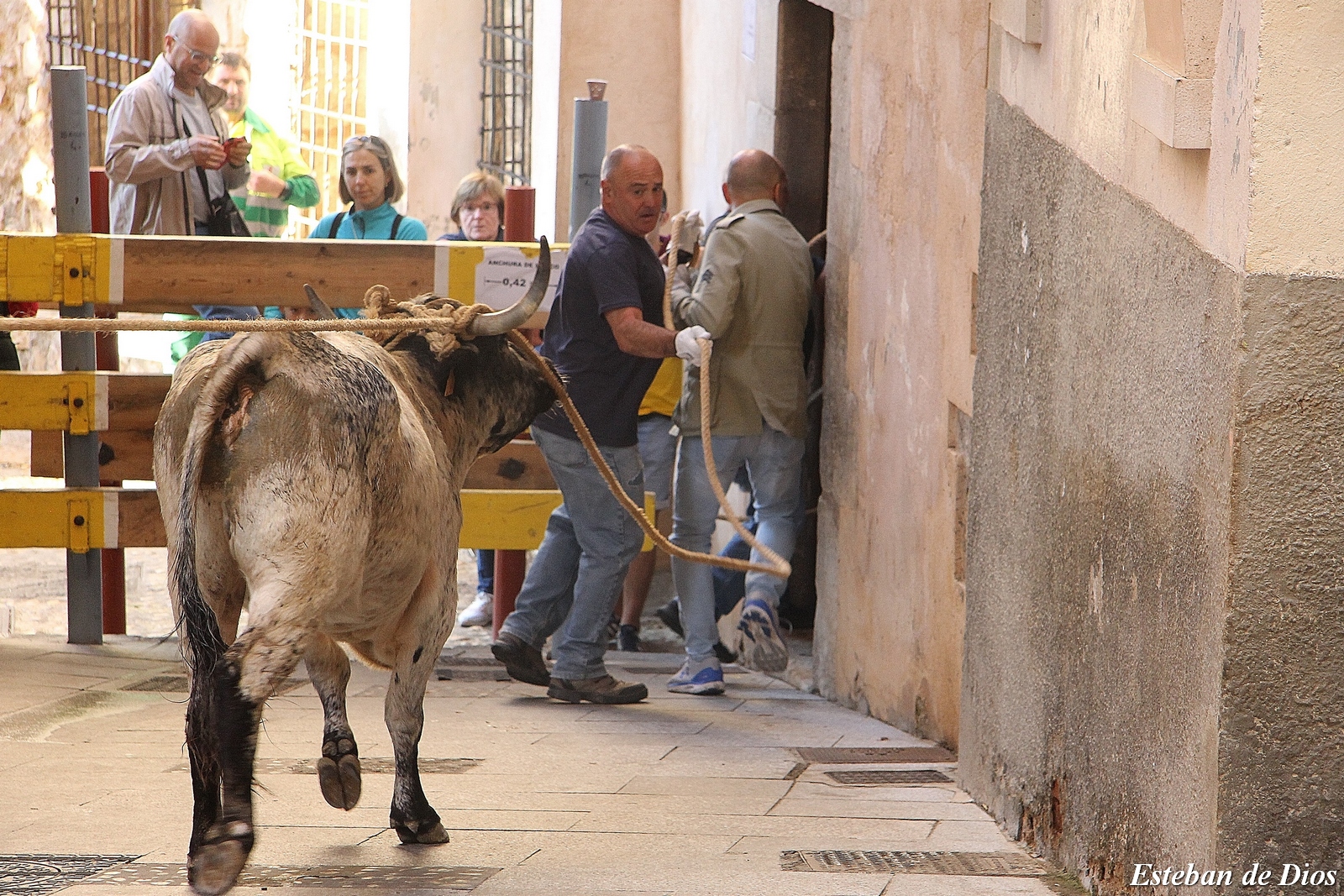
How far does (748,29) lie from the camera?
351 inches

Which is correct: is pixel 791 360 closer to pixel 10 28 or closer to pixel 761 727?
pixel 761 727

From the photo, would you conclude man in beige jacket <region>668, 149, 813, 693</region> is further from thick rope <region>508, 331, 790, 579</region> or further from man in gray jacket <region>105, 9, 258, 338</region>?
man in gray jacket <region>105, 9, 258, 338</region>

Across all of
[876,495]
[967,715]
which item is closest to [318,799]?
[967,715]

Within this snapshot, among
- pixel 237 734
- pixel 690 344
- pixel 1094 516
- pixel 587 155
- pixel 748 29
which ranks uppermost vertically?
pixel 748 29

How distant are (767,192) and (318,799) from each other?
3.47 metres

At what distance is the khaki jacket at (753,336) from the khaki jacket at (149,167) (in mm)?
2412

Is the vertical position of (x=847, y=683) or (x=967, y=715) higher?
(x=967, y=715)

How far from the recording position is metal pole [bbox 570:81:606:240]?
736cm

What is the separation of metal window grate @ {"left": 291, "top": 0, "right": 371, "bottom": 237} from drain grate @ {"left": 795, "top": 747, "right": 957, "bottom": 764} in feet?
44.4

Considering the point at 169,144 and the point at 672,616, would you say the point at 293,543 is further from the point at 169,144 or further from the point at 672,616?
the point at 672,616

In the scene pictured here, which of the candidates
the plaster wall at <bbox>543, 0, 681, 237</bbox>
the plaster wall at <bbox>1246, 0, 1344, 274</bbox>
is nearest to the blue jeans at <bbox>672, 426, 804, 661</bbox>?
the plaster wall at <bbox>1246, 0, 1344, 274</bbox>

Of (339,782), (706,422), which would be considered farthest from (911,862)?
(706,422)

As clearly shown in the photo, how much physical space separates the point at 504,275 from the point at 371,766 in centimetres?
261

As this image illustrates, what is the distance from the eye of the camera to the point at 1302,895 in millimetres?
2688
